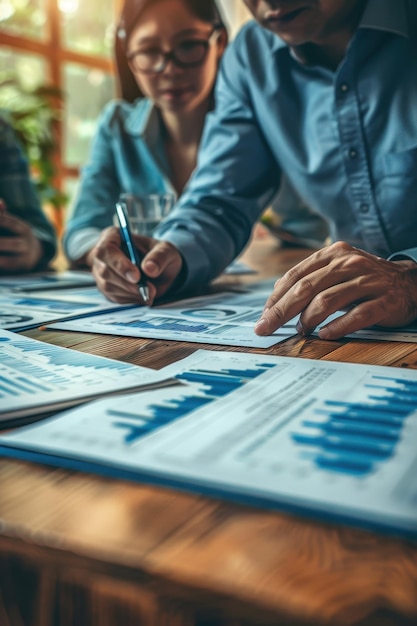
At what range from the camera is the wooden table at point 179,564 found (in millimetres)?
244

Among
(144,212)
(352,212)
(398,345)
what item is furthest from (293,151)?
(398,345)

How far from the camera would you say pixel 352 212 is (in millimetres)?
1164

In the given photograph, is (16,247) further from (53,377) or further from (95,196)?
(53,377)

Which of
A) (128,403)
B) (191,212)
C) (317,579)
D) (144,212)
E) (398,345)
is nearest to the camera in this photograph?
(317,579)

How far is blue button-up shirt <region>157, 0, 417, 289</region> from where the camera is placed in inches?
40.6

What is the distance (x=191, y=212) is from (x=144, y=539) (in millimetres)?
923

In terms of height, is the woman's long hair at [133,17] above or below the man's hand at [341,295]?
above

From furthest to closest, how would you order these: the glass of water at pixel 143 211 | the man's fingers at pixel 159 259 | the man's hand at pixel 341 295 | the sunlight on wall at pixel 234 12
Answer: the sunlight on wall at pixel 234 12, the glass of water at pixel 143 211, the man's fingers at pixel 159 259, the man's hand at pixel 341 295

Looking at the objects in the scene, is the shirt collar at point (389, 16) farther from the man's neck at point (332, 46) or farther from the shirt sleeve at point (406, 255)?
the shirt sleeve at point (406, 255)

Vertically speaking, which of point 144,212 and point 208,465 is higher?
point 144,212

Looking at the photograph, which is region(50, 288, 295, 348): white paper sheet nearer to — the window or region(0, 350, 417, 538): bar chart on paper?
region(0, 350, 417, 538): bar chart on paper

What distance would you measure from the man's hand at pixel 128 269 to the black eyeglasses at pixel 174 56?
782 mm

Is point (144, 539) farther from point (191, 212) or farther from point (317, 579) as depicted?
point (191, 212)

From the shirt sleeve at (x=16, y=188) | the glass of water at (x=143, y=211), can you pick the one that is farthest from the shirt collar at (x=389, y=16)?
the shirt sleeve at (x=16, y=188)
